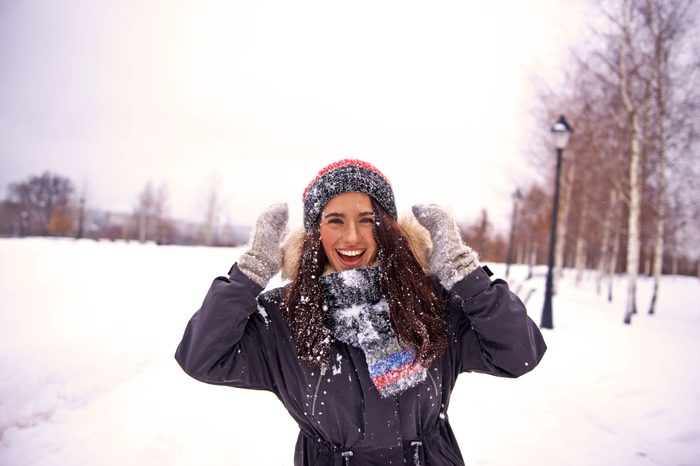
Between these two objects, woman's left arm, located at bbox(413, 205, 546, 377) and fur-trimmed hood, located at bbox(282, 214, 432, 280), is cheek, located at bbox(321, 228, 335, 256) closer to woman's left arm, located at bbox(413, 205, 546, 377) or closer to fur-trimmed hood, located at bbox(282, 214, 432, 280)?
fur-trimmed hood, located at bbox(282, 214, 432, 280)

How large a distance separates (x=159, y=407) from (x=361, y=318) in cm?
396

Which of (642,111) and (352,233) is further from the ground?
(642,111)

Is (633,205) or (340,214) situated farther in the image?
(633,205)

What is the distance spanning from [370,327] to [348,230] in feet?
1.43

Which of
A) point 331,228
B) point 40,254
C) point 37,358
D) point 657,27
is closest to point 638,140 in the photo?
point 657,27

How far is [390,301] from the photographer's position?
5.59 ft

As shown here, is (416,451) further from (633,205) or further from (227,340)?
(633,205)

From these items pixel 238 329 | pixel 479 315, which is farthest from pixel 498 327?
pixel 238 329

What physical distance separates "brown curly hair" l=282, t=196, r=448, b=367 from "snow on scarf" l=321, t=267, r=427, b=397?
4cm

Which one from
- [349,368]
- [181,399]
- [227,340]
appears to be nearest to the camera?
[227,340]

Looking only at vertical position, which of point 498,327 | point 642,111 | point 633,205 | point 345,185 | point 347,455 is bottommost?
point 347,455

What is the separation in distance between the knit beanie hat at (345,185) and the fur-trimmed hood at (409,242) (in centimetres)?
8

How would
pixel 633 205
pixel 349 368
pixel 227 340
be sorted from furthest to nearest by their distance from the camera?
pixel 633 205 < pixel 349 368 < pixel 227 340

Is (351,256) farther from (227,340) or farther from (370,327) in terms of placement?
(227,340)
